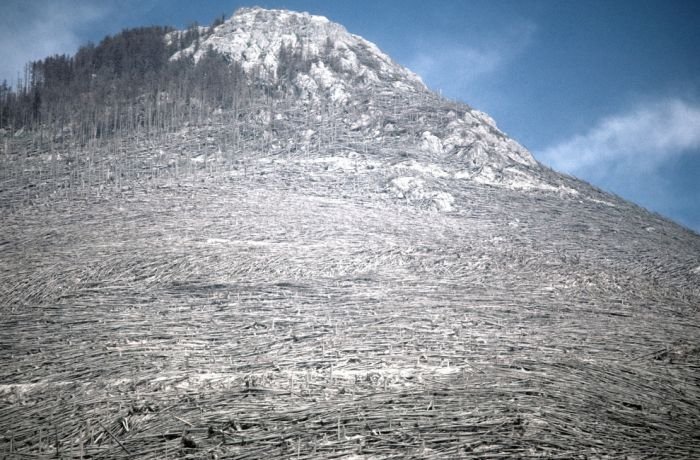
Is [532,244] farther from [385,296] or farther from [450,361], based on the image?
[450,361]

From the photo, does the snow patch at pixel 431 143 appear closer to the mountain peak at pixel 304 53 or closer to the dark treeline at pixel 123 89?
the mountain peak at pixel 304 53

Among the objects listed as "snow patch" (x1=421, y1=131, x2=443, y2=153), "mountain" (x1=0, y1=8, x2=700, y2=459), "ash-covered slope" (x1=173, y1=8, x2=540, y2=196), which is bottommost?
"mountain" (x1=0, y1=8, x2=700, y2=459)

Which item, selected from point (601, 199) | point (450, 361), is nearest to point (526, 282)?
point (450, 361)

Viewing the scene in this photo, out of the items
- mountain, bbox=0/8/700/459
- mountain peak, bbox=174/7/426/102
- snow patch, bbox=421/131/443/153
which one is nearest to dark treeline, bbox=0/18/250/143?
mountain peak, bbox=174/7/426/102

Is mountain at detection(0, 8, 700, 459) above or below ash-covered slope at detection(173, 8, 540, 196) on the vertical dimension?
below

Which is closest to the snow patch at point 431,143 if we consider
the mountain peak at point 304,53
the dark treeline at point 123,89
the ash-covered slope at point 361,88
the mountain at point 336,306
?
the ash-covered slope at point 361,88

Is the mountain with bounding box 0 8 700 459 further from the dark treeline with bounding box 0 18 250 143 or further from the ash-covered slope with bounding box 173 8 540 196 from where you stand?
the dark treeline with bounding box 0 18 250 143

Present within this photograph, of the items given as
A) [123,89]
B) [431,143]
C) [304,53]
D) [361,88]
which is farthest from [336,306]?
[304,53]
